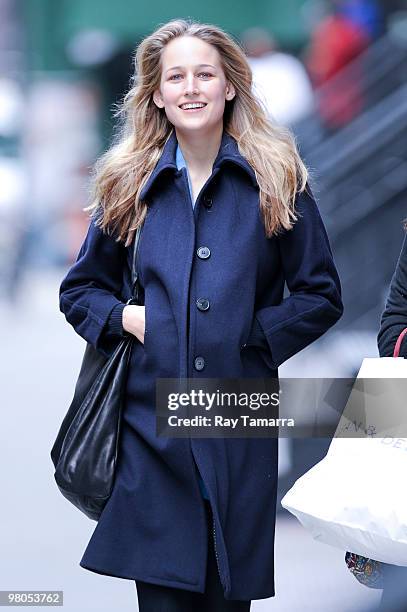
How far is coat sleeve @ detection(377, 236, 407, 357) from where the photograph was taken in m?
3.53

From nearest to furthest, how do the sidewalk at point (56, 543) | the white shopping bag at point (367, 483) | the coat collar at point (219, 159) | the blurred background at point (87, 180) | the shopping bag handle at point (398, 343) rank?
1. the white shopping bag at point (367, 483)
2. the shopping bag handle at point (398, 343)
3. the coat collar at point (219, 159)
4. the sidewalk at point (56, 543)
5. the blurred background at point (87, 180)

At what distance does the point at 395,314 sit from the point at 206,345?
51cm

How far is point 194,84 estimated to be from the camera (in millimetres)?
3514

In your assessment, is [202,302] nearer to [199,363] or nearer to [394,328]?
[199,363]

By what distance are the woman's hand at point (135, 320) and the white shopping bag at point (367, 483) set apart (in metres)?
0.56

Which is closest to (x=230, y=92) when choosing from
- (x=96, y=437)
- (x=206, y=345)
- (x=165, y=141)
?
(x=165, y=141)

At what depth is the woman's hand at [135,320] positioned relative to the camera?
3.54 meters

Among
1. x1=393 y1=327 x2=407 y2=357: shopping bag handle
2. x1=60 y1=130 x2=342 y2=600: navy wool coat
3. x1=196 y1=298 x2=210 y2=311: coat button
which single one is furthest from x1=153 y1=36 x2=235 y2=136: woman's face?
x1=393 y1=327 x2=407 y2=357: shopping bag handle

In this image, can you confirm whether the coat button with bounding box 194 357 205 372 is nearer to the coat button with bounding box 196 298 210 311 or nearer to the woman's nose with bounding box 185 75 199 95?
the coat button with bounding box 196 298 210 311

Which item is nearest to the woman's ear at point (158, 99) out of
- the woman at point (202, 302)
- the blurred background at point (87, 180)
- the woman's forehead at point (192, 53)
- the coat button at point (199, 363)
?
the woman at point (202, 302)

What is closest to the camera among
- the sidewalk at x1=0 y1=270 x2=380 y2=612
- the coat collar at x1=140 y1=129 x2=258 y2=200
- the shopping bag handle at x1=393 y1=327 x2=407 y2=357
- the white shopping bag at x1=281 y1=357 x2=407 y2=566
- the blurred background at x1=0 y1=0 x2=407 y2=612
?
the white shopping bag at x1=281 y1=357 x2=407 y2=566

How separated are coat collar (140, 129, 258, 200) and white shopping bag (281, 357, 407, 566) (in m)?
0.62

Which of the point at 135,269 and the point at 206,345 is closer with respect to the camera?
the point at 206,345

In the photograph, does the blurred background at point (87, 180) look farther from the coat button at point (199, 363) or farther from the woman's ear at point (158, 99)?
the coat button at point (199, 363)
